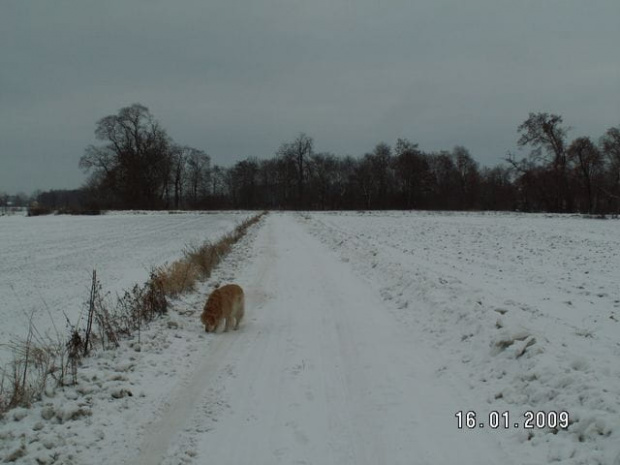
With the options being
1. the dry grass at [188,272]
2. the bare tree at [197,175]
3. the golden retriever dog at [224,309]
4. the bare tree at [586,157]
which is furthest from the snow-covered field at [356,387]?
the bare tree at [197,175]

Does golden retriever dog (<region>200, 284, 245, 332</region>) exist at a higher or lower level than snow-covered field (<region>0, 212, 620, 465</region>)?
higher

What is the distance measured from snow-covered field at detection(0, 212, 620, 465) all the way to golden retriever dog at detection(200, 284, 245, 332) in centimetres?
31

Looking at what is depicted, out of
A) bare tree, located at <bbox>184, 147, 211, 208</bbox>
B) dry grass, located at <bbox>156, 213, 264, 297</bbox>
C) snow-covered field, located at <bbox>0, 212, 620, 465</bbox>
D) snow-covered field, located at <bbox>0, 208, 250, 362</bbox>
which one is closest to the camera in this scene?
snow-covered field, located at <bbox>0, 212, 620, 465</bbox>

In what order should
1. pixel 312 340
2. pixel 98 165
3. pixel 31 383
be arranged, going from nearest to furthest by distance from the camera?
pixel 31 383, pixel 312 340, pixel 98 165

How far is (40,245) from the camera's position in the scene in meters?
24.3

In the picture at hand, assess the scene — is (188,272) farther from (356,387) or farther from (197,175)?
(197,175)

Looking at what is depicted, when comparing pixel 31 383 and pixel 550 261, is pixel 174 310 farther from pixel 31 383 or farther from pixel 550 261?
pixel 550 261

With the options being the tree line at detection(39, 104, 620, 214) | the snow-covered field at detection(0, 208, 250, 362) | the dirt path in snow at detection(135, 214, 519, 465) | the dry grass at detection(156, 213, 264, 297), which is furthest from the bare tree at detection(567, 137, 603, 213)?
the dirt path in snow at detection(135, 214, 519, 465)

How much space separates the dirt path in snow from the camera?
4.21 m

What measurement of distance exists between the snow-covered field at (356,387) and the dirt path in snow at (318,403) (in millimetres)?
20

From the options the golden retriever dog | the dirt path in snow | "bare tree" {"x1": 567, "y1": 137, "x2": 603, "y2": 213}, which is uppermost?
"bare tree" {"x1": 567, "y1": 137, "x2": 603, "y2": 213}

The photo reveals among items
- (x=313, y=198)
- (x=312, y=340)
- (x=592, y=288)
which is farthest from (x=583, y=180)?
(x=312, y=340)

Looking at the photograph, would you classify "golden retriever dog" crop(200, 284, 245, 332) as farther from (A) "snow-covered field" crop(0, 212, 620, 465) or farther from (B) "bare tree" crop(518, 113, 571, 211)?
(B) "bare tree" crop(518, 113, 571, 211)

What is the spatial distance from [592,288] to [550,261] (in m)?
5.10
